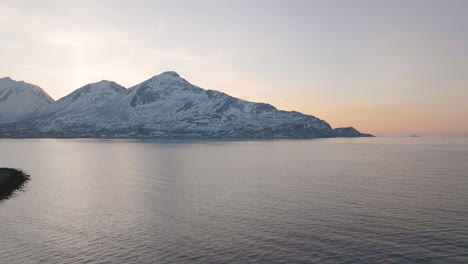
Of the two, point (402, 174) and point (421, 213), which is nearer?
point (421, 213)

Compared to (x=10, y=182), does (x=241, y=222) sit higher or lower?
lower

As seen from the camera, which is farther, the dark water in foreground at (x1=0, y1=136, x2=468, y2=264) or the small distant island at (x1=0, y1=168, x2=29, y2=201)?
the small distant island at (x1=0, y1=168, x2=29, y2=201)

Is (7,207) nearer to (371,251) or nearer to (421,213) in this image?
(371,251)

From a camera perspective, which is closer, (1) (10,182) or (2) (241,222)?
(2) (241,222)

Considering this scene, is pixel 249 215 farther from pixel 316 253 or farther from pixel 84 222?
pixel 84 222

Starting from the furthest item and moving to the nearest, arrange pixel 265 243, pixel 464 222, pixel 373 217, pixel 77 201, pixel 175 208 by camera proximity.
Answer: pixel 77 201 → pixel 175 208 → pixel 373 217 → pixel 464 222 → pixel 265 243

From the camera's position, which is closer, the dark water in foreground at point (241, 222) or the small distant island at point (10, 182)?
the dark water in foreground at point (241, 222)

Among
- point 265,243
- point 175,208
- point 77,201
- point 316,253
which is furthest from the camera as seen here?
point 77,201

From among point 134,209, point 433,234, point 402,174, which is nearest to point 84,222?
point 134,209
